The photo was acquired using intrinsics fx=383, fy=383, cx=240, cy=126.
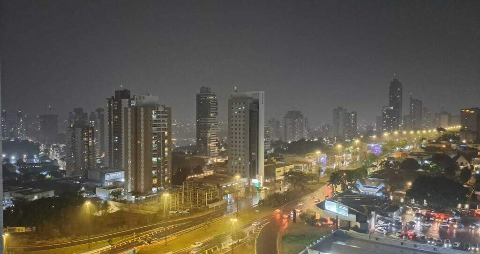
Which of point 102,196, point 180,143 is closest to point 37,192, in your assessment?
point 102,196

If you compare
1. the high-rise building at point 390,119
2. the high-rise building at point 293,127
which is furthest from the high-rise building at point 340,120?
the high-rise building at point 390,119

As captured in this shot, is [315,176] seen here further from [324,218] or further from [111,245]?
[111,245]

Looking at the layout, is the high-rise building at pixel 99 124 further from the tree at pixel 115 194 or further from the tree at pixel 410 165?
the tree at pixel 410 165

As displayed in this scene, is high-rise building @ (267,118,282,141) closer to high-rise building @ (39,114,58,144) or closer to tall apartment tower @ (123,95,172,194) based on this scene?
high-rise building @ (39,114,58,144)

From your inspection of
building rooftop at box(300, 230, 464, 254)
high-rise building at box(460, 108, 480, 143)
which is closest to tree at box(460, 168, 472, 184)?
building rooftop at box(300, 230, 464, 254)

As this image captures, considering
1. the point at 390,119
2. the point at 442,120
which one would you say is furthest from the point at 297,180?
the point at 442,120

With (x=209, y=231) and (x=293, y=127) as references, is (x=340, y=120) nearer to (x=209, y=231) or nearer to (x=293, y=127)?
(x=293, y=127)

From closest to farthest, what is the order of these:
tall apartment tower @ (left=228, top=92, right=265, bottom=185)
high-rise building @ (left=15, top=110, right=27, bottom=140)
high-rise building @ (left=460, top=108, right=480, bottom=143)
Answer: tall apartment tower @ (left=228, top=92, right=265, bottom=185) → high-rise building @ (left=460, top=108, right=480, bottom=143) → high-rise building @ (left=15, top=110, right=27, bottom=140)
